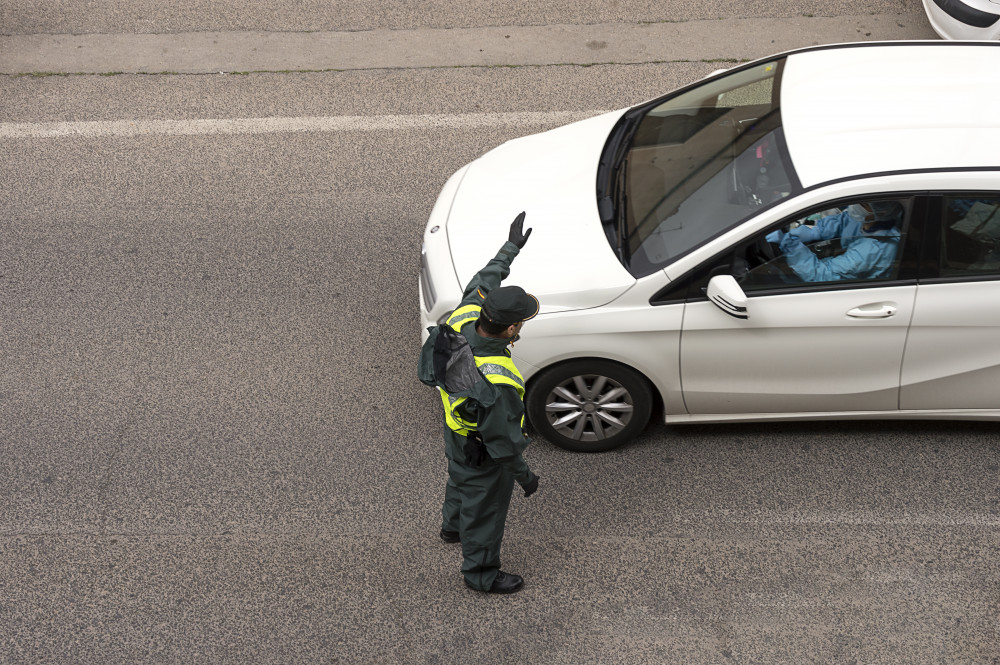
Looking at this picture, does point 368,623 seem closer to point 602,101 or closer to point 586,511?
point 586,511

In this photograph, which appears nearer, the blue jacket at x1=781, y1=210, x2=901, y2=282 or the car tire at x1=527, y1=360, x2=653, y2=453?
the blue jacket at x1=781, y1=210, x2=901, y2=282

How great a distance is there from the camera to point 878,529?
4.69 m

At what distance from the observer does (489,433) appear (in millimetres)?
3756

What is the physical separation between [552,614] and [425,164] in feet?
13.2

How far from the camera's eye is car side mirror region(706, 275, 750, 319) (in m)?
4.41

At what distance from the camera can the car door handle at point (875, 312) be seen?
454cm

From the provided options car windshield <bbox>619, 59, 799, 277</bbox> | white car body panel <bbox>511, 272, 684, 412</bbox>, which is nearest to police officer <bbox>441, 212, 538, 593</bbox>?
white car body panel <bbox>511, 272, 684, 412</bbox>

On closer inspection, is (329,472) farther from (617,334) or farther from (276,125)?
(276,125)

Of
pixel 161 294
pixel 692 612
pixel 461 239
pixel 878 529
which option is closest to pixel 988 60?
pixel 878 529

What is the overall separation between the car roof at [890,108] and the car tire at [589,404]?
1357 millimetres

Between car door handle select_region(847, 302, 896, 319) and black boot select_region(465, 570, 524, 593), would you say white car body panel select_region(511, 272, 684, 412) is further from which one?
black boot select_region(465, 570, 524, 593)

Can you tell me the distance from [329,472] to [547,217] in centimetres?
186

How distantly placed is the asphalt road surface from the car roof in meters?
1.59

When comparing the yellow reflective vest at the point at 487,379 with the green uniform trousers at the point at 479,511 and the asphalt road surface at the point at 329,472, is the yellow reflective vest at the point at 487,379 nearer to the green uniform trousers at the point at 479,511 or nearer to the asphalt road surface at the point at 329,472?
the green uniform trousers at the point at 479,511
